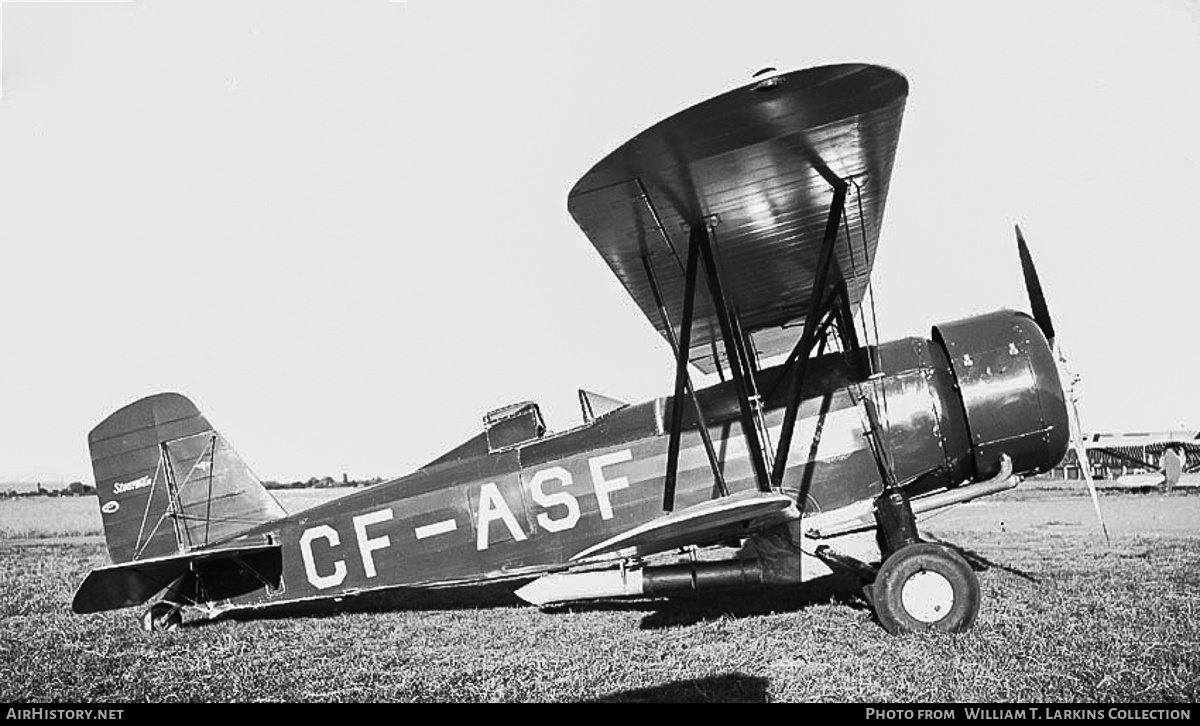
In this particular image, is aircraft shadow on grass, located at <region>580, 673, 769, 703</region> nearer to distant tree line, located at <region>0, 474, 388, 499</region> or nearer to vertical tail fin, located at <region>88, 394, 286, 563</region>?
vertical tail fin, located at <region>88, 394, 286, 563</region>

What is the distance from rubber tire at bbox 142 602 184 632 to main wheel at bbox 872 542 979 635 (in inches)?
214

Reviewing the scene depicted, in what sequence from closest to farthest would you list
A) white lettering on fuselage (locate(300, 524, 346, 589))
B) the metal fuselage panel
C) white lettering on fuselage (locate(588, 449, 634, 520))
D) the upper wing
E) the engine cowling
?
the upper wing
the engine cowling
the metal fuselage panel
white lettering on fuselage (locate(588, 449, 634, 520))
white lettering on fuselage (locate(300, 524, 346, 589))

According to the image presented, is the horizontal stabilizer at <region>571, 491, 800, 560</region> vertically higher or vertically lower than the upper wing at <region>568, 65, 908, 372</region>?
lower

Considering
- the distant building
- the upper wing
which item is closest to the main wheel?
the upper wing

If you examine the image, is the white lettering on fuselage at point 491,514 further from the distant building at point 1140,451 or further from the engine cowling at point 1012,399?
the distant building at point 1140,451

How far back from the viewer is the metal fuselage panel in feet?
19.7

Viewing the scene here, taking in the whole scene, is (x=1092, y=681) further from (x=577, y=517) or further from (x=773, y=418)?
(x=577, y=517)

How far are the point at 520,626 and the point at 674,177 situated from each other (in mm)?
3630

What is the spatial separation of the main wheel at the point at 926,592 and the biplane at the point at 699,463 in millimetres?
13

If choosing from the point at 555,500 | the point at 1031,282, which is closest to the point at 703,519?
the point at 555,500

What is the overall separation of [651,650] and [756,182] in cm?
298

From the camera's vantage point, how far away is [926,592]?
16.9 ft

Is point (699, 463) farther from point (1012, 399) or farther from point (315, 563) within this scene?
point (315, 563)
